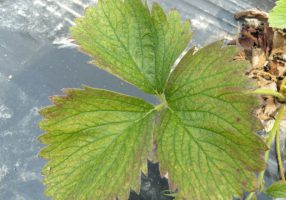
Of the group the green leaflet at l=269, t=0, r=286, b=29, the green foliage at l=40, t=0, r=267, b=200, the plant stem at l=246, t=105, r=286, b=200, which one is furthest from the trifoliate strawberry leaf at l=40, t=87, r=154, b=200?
the green leaflet at l=269, t=0, r=286, b=29

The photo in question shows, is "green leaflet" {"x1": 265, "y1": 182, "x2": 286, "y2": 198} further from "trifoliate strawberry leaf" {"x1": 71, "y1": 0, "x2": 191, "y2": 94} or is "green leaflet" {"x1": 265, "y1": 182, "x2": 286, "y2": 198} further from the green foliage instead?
"trifoliate strawberry leaf" {"x1": 71, "y1": 0, "x2": 191, "y2": 94}

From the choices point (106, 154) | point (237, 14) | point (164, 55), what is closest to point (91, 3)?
point (237, 14)

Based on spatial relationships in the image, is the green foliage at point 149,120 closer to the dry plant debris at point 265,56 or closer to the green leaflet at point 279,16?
the green leaflet at point 279,16

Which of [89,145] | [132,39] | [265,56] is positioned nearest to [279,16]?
[265,56]

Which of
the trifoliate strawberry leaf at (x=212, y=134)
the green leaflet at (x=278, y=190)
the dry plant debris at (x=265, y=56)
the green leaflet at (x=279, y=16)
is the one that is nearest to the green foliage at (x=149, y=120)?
the trifoliate strawberry leaf at (x=212, y=134)

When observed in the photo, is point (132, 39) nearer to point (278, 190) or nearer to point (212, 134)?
point (212, 134)

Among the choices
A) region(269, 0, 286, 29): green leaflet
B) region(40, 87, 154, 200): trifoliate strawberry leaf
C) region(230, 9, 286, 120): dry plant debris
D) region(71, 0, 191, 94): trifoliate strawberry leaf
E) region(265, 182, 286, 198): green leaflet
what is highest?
region(269, 0, 286, 29): green leaflet

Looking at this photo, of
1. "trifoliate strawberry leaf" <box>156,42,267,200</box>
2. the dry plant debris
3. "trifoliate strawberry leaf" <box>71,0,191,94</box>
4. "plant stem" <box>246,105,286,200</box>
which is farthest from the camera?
the dry plant debris
